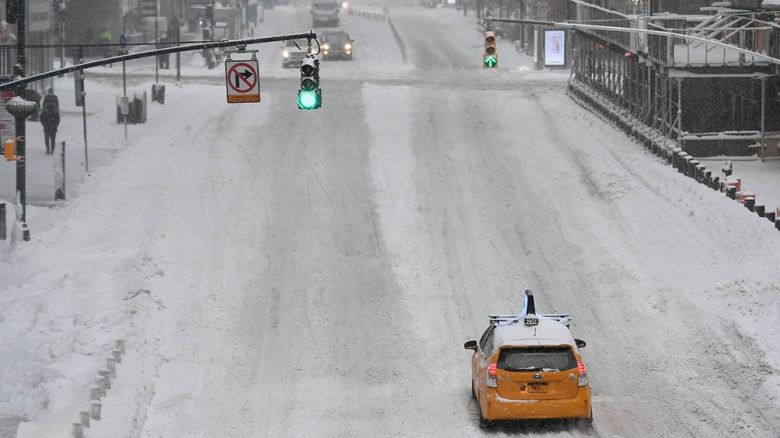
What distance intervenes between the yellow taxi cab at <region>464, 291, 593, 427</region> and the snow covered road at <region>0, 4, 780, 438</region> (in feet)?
2.09

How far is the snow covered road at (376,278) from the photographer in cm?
2183

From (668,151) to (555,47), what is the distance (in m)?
21.8

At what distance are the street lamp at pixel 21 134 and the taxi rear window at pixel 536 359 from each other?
553 inches

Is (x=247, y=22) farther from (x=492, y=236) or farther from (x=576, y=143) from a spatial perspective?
(x=492, y=236)

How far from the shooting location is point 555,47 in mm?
60219

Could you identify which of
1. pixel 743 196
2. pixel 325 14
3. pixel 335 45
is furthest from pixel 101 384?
pixel 325 14

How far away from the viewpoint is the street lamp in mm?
28938

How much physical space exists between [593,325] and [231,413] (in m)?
8.22

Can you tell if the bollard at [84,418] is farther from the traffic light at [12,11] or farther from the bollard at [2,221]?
the bollard at [2,221]

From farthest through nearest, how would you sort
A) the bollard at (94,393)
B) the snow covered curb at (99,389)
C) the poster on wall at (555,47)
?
the poster on wall at (555,47) → the bollard at (94,393) → the snow covered curb at (99,389)

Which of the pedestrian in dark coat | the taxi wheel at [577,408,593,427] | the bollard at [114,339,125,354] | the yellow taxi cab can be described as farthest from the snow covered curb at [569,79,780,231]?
the pedestrian in dark coat

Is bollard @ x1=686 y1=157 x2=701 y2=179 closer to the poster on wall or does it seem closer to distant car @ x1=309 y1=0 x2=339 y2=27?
the poster on wall

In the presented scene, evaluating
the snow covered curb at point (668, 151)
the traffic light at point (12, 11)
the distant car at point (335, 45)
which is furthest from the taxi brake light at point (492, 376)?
the distant car at point (335, 45)

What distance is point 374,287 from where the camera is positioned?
2909cm
